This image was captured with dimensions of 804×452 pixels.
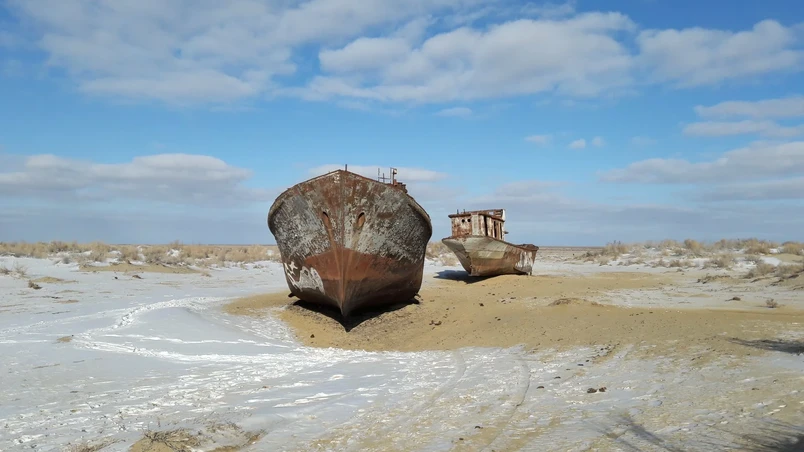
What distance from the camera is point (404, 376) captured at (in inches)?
205

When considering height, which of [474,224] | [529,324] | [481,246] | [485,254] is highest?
[474,224]

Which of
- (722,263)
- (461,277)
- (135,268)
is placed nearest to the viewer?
(135,268)

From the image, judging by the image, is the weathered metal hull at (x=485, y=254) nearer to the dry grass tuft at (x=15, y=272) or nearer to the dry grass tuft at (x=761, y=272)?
the dry grass tuft at (x=761, y=272)

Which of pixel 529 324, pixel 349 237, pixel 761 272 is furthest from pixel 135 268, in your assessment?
pixel 761 272

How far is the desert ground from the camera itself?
10.8 ft

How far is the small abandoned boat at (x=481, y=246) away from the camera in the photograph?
51.6 feet

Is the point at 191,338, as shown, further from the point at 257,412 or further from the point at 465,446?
the point at 465,446

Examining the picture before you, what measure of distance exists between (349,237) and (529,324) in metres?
3.29

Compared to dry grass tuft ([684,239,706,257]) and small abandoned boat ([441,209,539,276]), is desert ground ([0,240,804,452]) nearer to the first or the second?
small abandoned boat ([441,209,539,276])

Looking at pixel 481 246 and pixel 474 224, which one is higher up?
pixel 474 224

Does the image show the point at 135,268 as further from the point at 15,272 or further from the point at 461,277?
the point at 461,277

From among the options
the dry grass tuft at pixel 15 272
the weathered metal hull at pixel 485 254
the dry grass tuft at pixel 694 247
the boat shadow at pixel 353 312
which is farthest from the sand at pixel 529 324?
the dry grass tuft at pixel 694 247

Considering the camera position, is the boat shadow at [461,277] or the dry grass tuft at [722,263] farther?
the dry grass tuft at [722,263]

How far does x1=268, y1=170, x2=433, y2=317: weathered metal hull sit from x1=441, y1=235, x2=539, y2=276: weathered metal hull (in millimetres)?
5704
